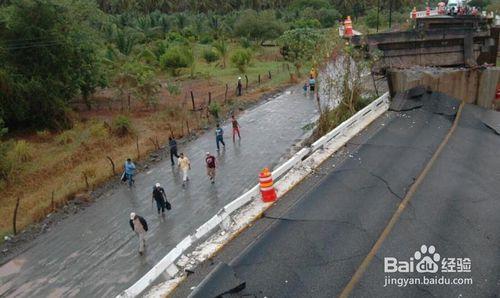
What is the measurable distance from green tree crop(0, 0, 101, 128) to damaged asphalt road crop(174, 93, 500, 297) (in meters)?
18.4

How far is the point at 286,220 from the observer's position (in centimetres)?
881

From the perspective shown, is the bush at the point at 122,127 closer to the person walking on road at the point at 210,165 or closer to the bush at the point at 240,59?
the person walking on road at the point at 210,165

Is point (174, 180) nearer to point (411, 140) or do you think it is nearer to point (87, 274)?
point (87, 274)

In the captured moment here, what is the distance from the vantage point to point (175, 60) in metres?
39.7

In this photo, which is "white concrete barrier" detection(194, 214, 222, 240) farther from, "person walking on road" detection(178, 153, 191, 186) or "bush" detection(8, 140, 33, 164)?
"bush" detection(8, 140, 33, 164)

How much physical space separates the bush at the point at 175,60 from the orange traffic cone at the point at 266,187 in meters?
31.8

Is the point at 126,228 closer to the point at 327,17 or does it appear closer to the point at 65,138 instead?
the point at 65,138

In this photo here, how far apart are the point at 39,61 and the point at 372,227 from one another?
23.1m

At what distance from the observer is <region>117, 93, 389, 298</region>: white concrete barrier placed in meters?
6.77

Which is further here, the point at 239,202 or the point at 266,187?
the point at 266,187

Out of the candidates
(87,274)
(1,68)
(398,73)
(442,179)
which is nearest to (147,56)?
(1,68)

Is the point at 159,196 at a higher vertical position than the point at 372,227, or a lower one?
lower

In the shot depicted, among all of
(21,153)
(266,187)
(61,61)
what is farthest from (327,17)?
(266,187)

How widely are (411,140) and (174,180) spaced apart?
9.05m
